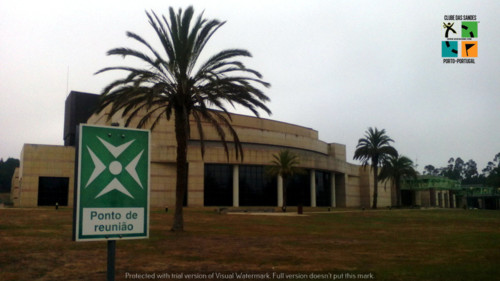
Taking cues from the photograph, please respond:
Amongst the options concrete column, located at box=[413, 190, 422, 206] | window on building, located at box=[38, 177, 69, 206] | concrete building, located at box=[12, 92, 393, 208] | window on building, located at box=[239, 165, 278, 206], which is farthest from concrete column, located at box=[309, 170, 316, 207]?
concrete column, located at box=[413, 190, 422, 206]

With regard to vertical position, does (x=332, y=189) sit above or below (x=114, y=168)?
below

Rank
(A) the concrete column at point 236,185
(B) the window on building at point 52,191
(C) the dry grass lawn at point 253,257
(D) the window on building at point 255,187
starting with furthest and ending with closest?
(D) the window on building at point 255,187, (A) the concrete column at point 236,185, (B) the window on building at point 52,191, (C) the dry grass lawn at point 253,257

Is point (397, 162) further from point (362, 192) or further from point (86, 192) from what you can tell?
point (86, 192)

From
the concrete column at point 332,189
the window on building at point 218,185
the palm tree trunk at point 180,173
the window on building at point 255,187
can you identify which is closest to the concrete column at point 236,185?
the window on building at point 218,185

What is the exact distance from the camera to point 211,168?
217 ft

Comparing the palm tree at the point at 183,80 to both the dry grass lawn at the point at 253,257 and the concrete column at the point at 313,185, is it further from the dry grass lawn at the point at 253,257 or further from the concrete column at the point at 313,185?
the concrete column at the point at 313,185

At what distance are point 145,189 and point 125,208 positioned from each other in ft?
0.73

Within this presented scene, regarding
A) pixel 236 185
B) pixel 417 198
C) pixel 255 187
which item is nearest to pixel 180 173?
pixel 236 185

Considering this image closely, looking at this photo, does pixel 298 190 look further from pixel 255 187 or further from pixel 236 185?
pixel 236 185

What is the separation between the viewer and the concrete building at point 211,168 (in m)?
62.1

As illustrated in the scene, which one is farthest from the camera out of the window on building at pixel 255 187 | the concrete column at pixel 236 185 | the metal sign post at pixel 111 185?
the window on building at pixel 255 187

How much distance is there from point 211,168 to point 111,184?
62912mm

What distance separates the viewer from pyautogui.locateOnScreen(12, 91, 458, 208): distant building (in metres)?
62.1

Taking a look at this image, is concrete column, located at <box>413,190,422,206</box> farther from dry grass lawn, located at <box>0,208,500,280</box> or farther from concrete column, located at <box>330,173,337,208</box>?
dry grass lawn, located at <box>0,208,500,280</box>
